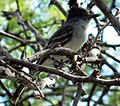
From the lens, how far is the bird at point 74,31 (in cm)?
582

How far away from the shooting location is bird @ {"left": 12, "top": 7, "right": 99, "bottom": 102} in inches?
229

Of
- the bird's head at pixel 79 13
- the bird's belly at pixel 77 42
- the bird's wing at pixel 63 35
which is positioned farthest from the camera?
the bird's head at pixel 79 13

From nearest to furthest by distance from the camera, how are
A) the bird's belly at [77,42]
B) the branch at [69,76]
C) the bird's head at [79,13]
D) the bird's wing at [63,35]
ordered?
the branch at [69,76], the bird's belly at [77,42], the bird's wing at [63,35], the bird's head at [79,13]

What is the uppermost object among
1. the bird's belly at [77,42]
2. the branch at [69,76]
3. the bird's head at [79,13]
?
the branch at [69,76]

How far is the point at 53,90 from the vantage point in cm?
739

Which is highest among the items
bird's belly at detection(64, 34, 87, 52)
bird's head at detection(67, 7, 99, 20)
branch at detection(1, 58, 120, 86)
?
branch at detection(1, 58, 120, 86)

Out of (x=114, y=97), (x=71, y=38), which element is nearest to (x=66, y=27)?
(x=71, y=38)

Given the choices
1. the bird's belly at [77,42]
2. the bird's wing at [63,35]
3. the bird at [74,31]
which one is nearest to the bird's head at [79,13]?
the bird at [74,31]

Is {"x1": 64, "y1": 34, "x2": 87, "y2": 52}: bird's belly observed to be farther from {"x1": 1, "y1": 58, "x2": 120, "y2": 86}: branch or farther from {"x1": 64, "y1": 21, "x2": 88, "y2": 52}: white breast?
{"x1": 1, "y1": 58, "x2": 120, "y2": 86}: branch

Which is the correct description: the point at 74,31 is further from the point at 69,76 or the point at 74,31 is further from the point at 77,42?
the point at 69,76

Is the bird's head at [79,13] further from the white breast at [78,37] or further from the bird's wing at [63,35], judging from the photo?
the bird's wing at [63,35]

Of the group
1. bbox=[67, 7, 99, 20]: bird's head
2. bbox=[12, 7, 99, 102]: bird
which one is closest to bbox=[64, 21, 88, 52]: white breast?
bbox=[12, 7, 99, 102]: bird

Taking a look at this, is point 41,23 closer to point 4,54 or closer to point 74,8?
point 74,8

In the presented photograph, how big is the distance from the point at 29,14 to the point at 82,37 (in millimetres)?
1818
